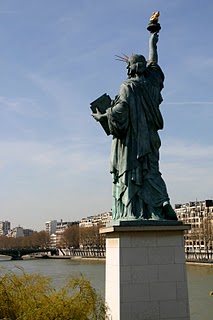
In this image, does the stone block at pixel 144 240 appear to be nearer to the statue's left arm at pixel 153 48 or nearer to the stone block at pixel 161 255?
the stone block at pixel 161 255

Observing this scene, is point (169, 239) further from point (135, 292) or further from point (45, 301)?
point (45, 301)

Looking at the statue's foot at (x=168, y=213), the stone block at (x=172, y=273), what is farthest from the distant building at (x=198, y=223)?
the stone block at (x=172, y=273)

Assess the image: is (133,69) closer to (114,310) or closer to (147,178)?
(147,178)

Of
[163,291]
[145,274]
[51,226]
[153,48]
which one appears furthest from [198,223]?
[51,226]

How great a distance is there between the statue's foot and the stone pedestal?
0.32m

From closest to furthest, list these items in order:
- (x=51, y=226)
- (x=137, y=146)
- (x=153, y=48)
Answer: (x=137, y=146) → (x=153, y=48) → (x=51, y=226)

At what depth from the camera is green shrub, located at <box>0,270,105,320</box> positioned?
7113 millimetres

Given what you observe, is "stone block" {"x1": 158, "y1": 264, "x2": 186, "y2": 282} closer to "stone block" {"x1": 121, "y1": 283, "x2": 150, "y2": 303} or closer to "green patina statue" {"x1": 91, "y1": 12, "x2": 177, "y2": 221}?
"stone block" {"x1": 121, "y1": 283, "x2": 150, "y2": 303}

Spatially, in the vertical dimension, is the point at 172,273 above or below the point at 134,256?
below

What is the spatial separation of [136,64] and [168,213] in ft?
9.82

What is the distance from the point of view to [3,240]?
129 m

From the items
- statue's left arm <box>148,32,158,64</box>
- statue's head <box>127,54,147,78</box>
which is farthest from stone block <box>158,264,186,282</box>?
statue's left arm <box>148,32,158,64</box>

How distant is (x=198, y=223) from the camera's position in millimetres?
69500

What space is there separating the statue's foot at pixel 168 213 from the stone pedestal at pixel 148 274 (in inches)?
12.7
